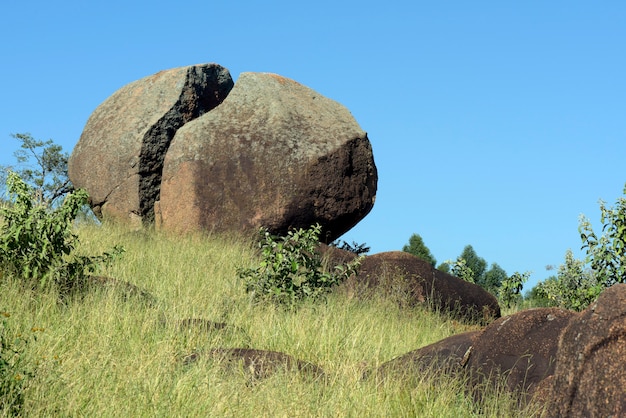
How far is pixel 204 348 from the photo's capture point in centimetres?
769

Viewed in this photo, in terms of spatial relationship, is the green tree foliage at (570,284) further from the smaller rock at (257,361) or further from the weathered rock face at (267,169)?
the smaller rock at (257,361)

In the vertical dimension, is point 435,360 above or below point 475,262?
below

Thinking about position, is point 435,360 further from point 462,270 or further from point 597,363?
point 462,270

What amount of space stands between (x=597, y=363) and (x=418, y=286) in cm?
844

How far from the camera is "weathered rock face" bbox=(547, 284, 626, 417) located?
4.27 m

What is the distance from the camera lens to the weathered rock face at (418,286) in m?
12.5

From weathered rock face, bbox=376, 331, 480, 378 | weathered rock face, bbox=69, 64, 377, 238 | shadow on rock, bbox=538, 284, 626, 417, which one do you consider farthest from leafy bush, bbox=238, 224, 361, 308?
shadow on rock, bbox=538, 284, 626, 417

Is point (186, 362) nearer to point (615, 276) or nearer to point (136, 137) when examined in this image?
point (615, 276)

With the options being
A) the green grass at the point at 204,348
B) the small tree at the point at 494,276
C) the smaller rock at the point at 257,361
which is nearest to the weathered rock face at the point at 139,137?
the green grass at the point at 204,348

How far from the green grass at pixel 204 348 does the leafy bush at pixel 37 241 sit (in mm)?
390

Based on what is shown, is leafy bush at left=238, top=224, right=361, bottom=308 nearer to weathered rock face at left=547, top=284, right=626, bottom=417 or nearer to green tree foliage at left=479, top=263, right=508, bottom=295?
weathered rock face at left=547, top=284, right=626, bottom=417

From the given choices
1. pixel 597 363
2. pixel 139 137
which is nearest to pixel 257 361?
pixel 597 363

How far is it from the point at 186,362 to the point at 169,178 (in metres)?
9.48

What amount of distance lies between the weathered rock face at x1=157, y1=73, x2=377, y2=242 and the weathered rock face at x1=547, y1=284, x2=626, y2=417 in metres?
11.0
